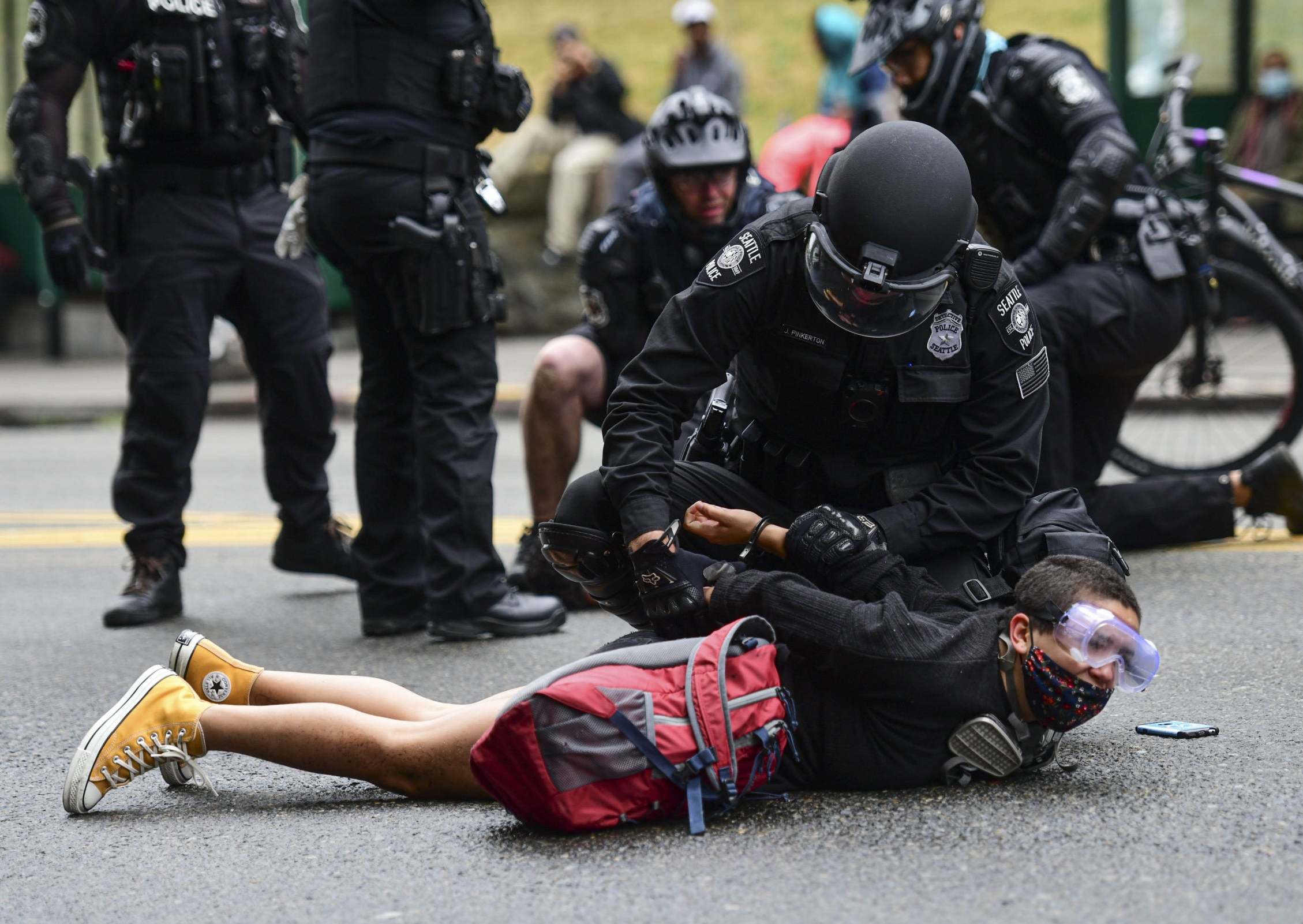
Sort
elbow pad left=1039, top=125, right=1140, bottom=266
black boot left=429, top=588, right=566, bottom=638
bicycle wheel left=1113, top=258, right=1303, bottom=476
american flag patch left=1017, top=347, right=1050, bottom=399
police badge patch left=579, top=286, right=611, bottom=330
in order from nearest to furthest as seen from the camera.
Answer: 1. american flag patch left=1017, top=347, right=1050, bottom=399
2. black boot left=429, top=588, right=566, bottom=638
3. elbow pad left=1039, top=125, right=1140, bottom=266
4. police badge patch left=579, top=286, right=611, bottom=330
5. bicycle wheel left=1113, top=258, right=1303, bottom=476

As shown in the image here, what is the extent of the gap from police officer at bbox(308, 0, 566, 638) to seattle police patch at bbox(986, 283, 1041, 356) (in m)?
1.64

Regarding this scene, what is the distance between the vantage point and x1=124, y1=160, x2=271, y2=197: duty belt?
538 centimetres

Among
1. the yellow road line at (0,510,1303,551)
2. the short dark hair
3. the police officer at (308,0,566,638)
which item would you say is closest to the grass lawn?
the yellow road line at (0,510,1303,551)

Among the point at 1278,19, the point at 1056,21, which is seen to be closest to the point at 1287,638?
the point at 1278,19

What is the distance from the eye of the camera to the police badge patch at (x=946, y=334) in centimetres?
352

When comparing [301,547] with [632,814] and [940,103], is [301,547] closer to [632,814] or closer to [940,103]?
[940,103]

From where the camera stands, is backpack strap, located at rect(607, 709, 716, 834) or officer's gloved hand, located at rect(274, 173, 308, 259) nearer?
backpack strap, located at rect(607, 709, 716, 834)

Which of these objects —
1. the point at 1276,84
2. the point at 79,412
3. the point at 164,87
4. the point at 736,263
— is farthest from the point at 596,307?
the point at 1276,84

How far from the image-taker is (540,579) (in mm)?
5398

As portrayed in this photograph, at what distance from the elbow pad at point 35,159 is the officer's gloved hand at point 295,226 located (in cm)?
72

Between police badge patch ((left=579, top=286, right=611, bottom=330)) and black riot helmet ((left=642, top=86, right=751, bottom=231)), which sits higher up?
black riot helmet ((left=642, top=86, right=751, bottom=231))

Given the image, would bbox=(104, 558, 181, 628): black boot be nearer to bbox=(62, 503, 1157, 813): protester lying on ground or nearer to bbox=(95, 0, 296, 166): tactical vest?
bbox=(95, 0, 296, 166): tactical vest

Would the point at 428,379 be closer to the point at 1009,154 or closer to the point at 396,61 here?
the point at 396,61

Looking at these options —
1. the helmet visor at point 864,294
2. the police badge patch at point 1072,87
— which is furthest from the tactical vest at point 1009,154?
the helmet visor at point 864,294
